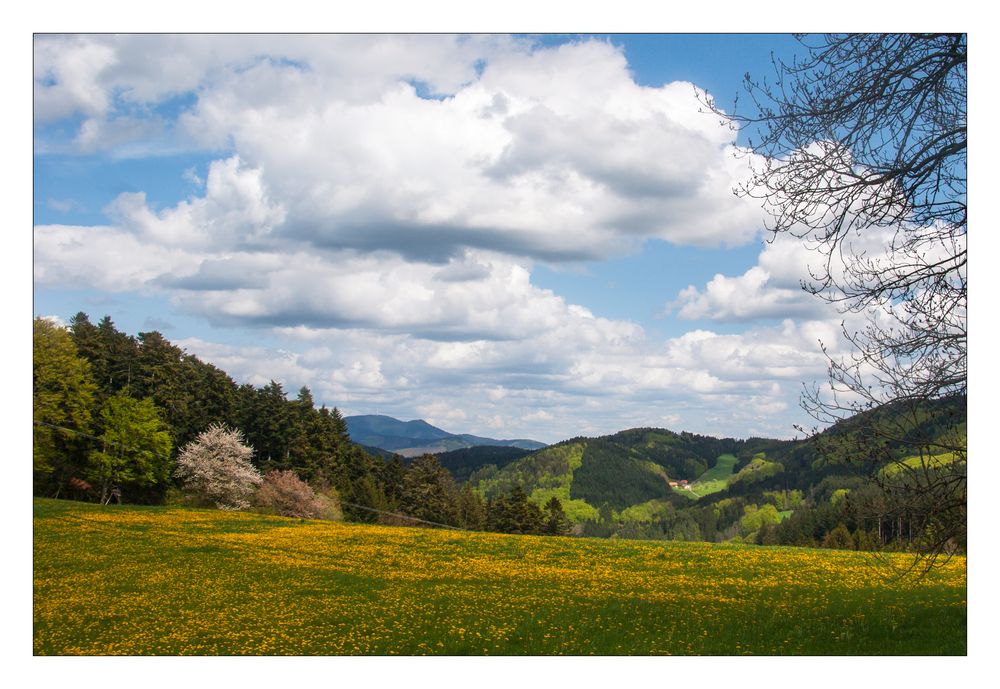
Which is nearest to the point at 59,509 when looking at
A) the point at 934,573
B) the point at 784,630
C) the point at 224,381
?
the point at 784,630

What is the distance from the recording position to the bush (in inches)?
1602

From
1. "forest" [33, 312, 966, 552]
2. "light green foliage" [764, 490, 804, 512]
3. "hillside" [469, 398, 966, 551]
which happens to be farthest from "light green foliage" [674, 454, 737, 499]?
"light green foliage" [764, 490, 804, 512]

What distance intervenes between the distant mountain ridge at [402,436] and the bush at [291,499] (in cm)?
544

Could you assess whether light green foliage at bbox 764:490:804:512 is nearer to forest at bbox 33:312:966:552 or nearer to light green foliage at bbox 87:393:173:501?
forest at bbox 33:312:966:552

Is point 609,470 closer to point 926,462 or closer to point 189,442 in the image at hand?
point 189,442

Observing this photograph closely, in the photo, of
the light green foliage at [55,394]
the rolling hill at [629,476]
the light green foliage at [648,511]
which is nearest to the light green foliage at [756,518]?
the rolling hill at [629,476]

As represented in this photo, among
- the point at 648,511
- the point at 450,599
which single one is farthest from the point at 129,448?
the point at 648,511

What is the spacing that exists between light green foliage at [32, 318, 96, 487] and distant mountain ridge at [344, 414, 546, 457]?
68.1ft

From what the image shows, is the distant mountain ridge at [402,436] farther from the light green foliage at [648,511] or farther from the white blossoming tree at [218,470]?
the light green foliage at [648,511]

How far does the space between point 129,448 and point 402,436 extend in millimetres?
33332

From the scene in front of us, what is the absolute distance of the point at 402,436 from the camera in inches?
2391

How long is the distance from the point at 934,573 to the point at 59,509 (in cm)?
1913
